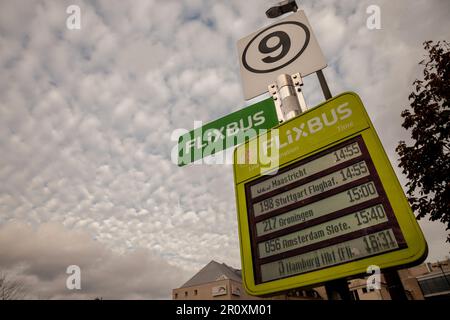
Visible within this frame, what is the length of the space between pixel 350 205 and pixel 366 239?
311mm

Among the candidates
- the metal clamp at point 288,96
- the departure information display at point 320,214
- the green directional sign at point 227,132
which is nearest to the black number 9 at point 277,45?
the metal clamp at point 288,96

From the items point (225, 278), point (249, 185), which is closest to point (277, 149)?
point (249, 185)

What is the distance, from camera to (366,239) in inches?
68.5

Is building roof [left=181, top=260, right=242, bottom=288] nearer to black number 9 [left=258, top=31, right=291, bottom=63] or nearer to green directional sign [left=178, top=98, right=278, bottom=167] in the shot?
green directional sign [left=178, top=98, right=278, bottom=167]

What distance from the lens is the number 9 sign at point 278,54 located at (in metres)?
3.16

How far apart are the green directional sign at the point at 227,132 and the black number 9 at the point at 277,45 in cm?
74

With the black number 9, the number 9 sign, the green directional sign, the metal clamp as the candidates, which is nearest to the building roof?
the green directional sign

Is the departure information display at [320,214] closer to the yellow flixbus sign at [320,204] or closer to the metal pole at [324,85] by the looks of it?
the yellow flixbus sign at [320,204]

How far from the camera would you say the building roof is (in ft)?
163

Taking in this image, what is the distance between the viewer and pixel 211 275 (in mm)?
50781

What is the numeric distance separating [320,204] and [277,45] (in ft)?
7.68

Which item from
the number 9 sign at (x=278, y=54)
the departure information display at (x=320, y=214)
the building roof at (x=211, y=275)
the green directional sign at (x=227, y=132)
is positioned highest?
the building roof at (x=211, y=275)

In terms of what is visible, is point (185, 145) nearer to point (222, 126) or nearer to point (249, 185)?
point (222, 126)
